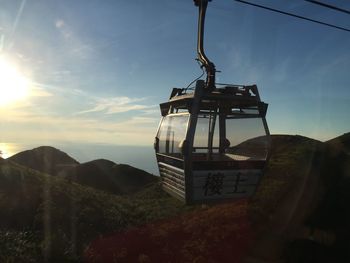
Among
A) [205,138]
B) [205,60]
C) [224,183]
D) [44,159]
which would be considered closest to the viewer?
[205,60]

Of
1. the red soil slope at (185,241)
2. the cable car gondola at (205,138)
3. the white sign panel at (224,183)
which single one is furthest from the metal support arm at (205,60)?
the red soil slope at (185,241)

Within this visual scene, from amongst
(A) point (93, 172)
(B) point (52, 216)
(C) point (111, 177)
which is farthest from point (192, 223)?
(A) point (93, 172)

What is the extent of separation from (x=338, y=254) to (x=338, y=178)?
2.52 metres

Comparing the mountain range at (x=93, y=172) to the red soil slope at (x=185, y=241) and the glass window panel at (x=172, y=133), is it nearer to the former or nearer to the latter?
the red soil slope at (x=185, y=241)

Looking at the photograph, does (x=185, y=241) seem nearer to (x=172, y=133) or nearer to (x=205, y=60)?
(x=172, y=133)

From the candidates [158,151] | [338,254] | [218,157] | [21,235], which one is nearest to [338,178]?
[338,254]

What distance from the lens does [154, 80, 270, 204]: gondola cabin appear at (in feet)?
23.4

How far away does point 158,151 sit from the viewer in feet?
31.7

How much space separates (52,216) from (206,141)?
201 inches

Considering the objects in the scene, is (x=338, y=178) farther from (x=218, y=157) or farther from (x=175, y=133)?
(x=175, y=133)

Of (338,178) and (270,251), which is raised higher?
(338,178)

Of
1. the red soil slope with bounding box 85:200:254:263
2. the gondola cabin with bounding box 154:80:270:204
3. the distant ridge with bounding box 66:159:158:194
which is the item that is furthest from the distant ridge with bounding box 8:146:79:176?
the gondola cabin with bounding box 154:80:270:204

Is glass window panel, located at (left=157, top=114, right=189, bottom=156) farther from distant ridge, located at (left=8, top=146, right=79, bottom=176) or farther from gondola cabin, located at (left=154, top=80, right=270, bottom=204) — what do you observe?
distant ridge, located at (left=8, top=146, right=79, bottom=176)

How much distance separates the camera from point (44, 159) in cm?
2967
